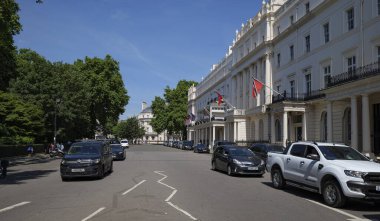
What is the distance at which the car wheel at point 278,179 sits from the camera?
610 inches

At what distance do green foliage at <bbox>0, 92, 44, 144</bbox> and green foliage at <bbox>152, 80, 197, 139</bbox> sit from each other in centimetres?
6325

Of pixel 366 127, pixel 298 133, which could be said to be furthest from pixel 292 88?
pixel 366 127

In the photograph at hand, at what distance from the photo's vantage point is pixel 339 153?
518 inches

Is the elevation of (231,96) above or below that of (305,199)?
above

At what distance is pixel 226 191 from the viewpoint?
585 inches

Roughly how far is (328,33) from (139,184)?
2768cm

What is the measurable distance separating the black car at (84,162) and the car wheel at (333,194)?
397 inches

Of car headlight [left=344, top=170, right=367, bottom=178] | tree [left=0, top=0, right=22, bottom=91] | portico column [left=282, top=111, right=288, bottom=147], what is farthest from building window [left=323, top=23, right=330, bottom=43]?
car headlight [left=344, top=170, right=367, bottom=178]

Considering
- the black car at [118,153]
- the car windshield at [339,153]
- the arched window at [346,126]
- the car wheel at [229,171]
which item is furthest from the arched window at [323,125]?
the car windshield at [339,153]

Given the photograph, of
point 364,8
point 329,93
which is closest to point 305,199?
point 329,93

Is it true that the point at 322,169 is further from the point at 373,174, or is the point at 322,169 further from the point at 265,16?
the point at 265,16

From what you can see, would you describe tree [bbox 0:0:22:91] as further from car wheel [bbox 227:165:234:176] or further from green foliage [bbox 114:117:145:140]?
green foliage [bbox 114:117:145:140]

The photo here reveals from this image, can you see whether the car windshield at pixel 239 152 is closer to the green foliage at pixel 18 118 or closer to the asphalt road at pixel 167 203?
the asphalt road at pixel 167 203

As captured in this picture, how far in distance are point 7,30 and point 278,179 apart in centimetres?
1665
